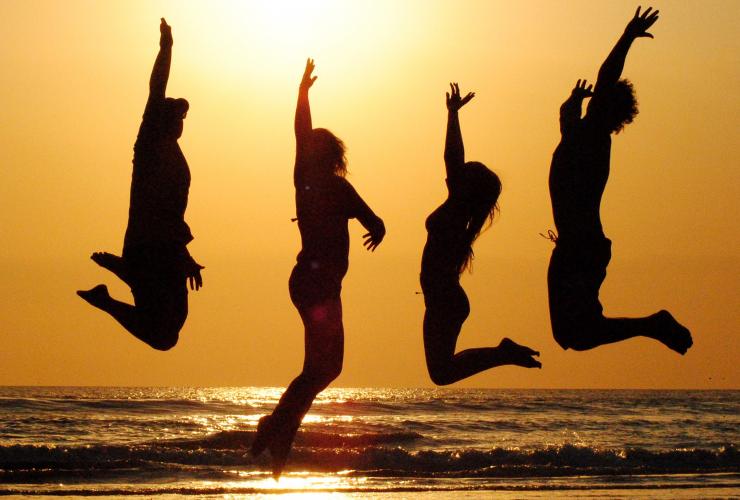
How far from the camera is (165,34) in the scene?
1102cm

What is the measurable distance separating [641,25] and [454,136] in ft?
6.62

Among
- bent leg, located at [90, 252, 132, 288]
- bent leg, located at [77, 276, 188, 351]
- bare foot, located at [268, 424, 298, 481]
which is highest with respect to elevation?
A: bent leg, located at [90, 252, 132, 288]

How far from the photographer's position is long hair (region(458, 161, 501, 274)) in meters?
11.8

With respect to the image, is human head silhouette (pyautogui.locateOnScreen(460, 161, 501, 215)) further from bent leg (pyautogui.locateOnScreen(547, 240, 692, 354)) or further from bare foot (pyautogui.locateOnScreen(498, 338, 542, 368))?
bare foot (pyautogui.locateOnScreen(498, 338, 542, 368))

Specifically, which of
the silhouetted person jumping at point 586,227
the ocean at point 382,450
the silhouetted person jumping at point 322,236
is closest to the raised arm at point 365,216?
the silhouetted person jumping at point 322,236

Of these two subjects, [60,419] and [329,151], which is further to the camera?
[60,419]

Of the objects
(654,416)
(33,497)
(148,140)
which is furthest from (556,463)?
(148,140)

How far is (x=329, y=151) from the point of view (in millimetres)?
11523

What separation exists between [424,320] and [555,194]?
1.81 metres

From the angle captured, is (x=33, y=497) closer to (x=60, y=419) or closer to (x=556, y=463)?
(x=556, y=463)

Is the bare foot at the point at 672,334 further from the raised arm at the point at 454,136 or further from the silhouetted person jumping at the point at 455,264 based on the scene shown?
the raised arm at the point at 454,136

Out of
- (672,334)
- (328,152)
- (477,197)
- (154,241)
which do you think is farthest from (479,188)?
(154,241)

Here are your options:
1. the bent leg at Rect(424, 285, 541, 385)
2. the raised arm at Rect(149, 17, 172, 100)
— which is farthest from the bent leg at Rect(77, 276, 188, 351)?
the bent leg at Rect(424, 285, 541, 385)

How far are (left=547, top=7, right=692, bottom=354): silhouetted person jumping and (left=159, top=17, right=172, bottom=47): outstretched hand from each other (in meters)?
3.75
